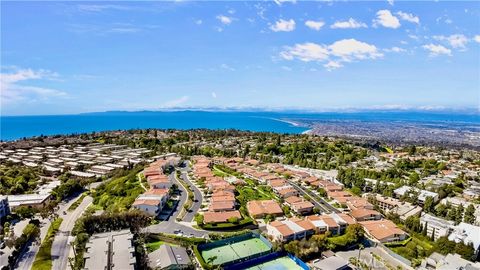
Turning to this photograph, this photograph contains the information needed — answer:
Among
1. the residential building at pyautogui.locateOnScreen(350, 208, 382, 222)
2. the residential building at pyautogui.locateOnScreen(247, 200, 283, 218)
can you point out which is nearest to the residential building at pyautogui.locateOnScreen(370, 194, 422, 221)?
the residential building at pyautogui.locateOnScreen(350, 208, 382, 222)

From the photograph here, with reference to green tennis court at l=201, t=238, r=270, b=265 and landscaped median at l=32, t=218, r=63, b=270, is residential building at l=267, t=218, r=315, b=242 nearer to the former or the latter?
green tennis court at l=201, t=238, r=270, b=265

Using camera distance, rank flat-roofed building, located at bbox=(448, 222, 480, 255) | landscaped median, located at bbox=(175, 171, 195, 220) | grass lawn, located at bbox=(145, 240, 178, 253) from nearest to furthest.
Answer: grass lawn, located at bbox=(145, 240, 178, 253), flat-roofed building, located at bbox=(448, 222, 480, 255), landscaped median, located at bbox=(175, 171, 195, 220)

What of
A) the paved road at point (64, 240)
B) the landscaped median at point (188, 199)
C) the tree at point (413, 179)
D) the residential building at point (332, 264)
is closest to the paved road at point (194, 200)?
the landscaped median at point (188, 199)

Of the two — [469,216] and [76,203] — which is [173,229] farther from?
[469,216]

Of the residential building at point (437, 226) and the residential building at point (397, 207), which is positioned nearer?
the residential building at point (437, 226)

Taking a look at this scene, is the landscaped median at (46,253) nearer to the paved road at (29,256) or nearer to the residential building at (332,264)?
the paved road at (29,256)

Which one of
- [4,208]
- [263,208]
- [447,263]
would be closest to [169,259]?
[263,208]
